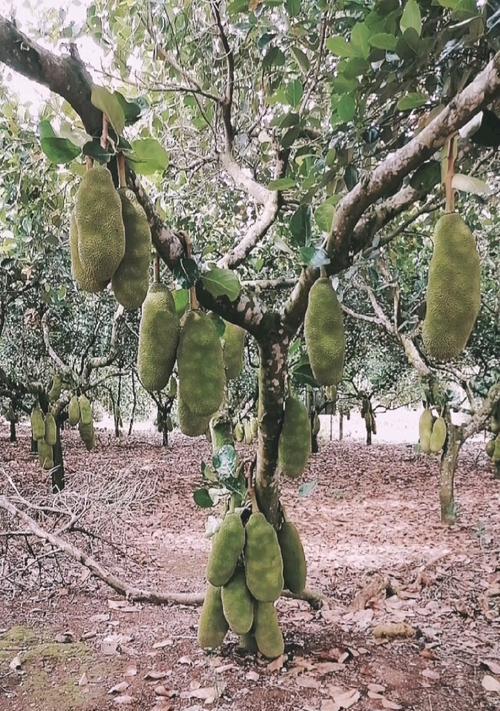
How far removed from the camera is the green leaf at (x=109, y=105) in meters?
1.12

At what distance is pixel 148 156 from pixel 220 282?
0.43 m

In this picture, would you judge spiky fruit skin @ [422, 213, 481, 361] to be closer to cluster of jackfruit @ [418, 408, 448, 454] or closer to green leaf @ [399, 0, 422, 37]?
green leaf @ [399, 0, 422, 37]

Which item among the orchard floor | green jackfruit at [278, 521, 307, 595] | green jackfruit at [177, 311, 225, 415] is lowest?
the orchard floor

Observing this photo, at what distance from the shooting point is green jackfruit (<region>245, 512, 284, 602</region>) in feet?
6.84

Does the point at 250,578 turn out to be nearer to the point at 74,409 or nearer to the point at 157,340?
the point at 157,340

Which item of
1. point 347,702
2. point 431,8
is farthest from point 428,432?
point 431,8

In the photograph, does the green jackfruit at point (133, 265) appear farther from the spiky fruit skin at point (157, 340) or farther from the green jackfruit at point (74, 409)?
the green jackfruit at point (74, 409)

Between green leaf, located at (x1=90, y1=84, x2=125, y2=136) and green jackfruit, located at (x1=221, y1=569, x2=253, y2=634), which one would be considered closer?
green leaf, located at (x1=90, y1=84, x2=125, y2=136)

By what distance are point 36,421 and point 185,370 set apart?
5757 mm

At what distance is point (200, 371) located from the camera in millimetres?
1314

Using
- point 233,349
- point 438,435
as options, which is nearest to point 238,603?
point 233,349

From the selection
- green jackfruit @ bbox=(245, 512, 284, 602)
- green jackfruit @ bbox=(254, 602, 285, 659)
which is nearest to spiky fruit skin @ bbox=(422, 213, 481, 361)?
green jackfruit @ bbox=(245, 512, 284, 602)

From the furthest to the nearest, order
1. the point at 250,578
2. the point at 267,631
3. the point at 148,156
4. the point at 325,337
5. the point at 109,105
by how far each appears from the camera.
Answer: the point at 267,631, the point at 250,578, the point at 325,337, the point at 148,156, the point at 109,105

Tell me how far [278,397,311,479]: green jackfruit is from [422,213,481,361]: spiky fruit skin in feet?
3.07
